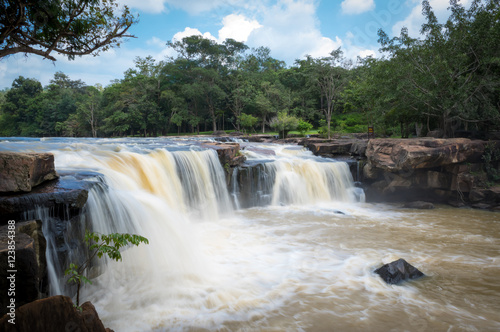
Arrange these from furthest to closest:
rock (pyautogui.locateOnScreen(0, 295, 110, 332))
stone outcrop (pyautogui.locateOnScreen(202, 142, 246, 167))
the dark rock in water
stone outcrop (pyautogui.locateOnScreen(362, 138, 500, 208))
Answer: stone outcrop (pyautogui.locateOnScreen(202, 142, 246, 167)) < stone outcrop (pyautogui.locateOnScreen(362, 138, 500, 208)) < the dark rock in water < rock (pyautogui.locateOnScreen(0, 295, 110, 332))

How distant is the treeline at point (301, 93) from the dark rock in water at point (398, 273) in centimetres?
1076

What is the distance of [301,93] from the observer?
142 feet

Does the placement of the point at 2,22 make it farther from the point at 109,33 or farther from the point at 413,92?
the point at 413,92

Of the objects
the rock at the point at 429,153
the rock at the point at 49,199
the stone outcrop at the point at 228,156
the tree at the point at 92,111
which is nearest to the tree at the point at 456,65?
the rock at the point at 429,153

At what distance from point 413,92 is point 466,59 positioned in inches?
101

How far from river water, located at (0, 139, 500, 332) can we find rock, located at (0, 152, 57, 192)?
3.26 ft

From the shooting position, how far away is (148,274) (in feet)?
18.2

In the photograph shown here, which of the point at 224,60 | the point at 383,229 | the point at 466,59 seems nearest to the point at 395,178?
the point at 383,229

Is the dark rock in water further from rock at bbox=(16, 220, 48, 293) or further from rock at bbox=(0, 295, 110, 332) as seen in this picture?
rock at bbox=(16, 220, 48, 293)

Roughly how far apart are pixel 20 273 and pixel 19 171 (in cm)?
212

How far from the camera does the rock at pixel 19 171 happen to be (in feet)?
14.0

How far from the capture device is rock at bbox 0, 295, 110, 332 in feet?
7.66

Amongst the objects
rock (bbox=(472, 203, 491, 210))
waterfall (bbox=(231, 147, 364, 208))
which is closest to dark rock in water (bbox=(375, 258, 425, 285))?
waterfall (bbox=(231, 147, 364, 208))

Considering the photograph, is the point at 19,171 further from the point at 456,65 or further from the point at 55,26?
the point at 456,65
